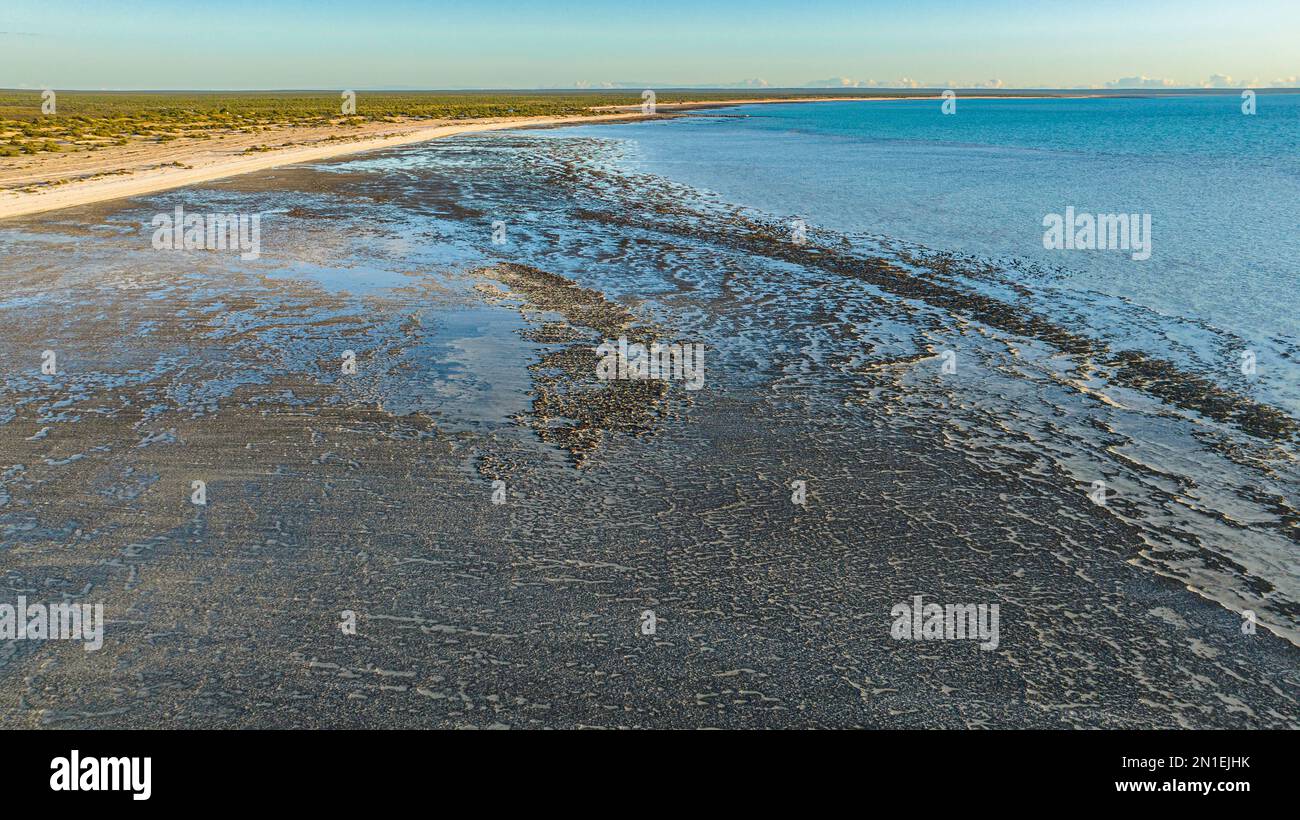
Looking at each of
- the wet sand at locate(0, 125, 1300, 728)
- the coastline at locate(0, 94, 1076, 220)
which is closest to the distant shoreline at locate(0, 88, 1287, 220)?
the coastline at locate(0, 94, 1076, 220)

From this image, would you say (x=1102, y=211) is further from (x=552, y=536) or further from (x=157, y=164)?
(x=157, y=164)

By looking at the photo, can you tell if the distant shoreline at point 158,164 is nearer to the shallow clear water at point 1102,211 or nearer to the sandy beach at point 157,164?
the sandy beach at point 157,164

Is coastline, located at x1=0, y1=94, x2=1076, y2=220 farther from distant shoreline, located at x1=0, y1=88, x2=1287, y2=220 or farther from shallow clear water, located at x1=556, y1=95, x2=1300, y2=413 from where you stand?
shallow clear water, located at x1=556, y1=95, x2=1300, y2=413

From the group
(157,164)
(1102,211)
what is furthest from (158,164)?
(1102,211)

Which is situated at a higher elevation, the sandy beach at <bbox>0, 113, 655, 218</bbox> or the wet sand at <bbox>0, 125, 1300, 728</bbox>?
the sandy beach at <bbox>0, 113, 655, 218</bbox>

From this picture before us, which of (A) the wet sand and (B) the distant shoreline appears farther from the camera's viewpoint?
(B) the distant shoreline

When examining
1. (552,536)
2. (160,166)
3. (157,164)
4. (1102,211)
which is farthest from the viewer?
(157,164)

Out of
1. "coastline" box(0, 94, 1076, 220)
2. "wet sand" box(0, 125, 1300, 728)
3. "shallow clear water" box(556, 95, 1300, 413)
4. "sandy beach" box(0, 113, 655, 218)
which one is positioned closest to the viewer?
"wet sand" box(0, 125, 1300, 728)

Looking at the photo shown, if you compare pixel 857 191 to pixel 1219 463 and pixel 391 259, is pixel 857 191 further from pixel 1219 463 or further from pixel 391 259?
pixel 1219 463

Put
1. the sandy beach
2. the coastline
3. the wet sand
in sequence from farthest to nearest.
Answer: the sandy beach, the coastline, the wet sand

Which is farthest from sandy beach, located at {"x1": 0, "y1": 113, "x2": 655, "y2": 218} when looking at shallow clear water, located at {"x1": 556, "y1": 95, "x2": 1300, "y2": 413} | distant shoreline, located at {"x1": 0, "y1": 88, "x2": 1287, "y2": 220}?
shallow clear water, located at {"x1": 556, "y1": 95, "x2": 1300, "y2": 413}

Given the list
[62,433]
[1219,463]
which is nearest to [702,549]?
[1219,463]
